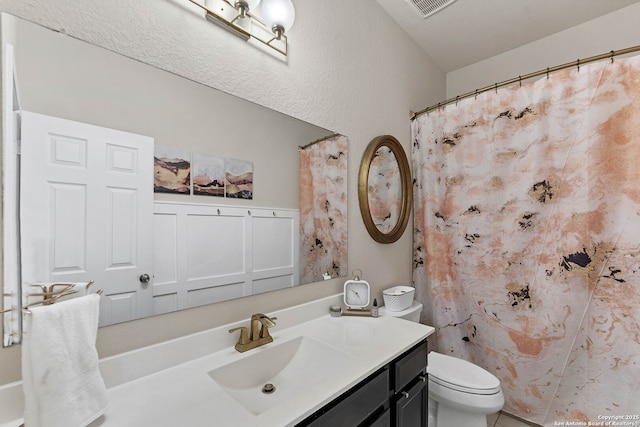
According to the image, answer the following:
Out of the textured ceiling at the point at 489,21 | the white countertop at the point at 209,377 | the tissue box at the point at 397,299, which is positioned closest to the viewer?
the white countertop at the point at 209,377

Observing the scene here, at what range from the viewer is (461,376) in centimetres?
154

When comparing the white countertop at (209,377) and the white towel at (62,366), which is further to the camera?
the white countertop at (209,377)

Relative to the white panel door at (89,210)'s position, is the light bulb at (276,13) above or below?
above

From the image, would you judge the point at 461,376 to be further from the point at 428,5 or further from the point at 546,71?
the point at 428,5

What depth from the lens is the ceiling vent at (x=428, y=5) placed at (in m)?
1.88

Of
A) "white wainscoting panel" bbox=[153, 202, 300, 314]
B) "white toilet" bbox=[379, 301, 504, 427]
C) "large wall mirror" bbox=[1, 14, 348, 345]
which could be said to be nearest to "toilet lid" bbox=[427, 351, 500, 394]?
"white toilet" bbox=[379, 301, 504, 427]

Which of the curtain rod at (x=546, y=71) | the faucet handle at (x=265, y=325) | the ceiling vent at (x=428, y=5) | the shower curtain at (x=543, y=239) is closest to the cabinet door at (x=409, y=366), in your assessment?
the faucet handle at (x=265, y=325)

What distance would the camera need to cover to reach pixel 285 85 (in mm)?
1312

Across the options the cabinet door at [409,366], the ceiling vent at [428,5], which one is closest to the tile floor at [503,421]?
the cabinet door at [409,366]

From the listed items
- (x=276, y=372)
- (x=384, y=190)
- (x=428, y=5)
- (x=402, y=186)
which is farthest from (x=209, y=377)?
(x=428, y=5)

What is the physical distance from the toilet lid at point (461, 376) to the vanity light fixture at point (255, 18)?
5.91 ft

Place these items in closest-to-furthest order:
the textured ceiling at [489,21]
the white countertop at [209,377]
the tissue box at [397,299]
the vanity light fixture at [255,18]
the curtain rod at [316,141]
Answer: the white countertop at [209,377] < the vanity light fixture at [255,18] < the curtain rod at [316,141] < the tissue box at [397,299] < the textured ceiling at [489,21]

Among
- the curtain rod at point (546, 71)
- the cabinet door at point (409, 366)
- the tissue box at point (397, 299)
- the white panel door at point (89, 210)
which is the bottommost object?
the cabinet door at point (409, 366)

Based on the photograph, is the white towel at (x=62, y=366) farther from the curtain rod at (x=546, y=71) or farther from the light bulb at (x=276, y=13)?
the curtain rod at (x=546, y=71)
